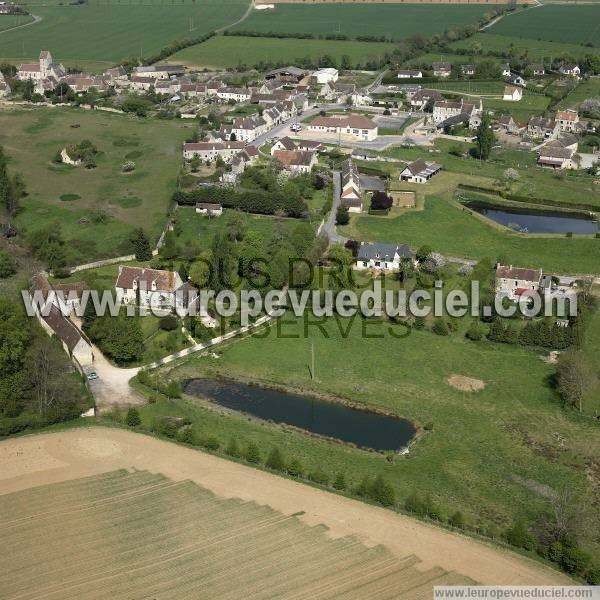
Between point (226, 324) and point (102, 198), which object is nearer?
point (226, 324)

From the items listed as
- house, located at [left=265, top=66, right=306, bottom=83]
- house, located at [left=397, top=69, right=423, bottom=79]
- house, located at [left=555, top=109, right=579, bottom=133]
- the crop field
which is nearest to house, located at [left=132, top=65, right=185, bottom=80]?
the crop field

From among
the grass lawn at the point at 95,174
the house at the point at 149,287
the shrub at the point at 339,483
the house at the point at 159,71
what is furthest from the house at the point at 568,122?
the shrub at the point at 339,483

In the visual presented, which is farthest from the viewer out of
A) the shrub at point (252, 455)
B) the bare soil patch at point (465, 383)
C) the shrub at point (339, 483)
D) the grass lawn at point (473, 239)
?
the grass lawn at point (473, 239)

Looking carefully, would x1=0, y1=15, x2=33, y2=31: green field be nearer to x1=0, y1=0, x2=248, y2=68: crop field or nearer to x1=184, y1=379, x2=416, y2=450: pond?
x1=0, y1=0, x2=248, y2=68: crop field

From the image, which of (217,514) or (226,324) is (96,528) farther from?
(226,324)

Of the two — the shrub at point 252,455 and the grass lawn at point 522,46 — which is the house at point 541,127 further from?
the shrub at point 252,455

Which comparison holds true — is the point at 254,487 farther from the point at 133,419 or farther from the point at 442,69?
the point at 442,69

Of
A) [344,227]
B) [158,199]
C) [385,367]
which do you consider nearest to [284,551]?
[385,367]
